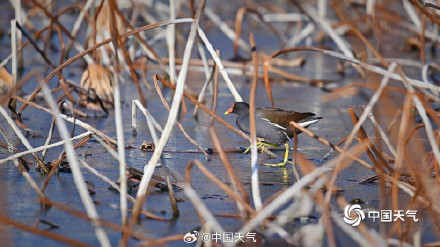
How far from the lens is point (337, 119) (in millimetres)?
6418

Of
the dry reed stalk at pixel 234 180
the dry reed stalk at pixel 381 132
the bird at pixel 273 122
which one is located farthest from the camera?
the bird at pixel 273 122

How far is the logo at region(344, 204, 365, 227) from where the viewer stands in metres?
3.55

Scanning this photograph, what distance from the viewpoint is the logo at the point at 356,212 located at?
355cm

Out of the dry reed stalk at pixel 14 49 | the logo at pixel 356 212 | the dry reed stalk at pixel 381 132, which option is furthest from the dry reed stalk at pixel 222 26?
the logo at pixel 356 212

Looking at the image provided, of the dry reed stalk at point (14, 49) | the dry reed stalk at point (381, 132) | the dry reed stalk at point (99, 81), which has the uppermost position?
the dry reed stalk at point (99, 81)

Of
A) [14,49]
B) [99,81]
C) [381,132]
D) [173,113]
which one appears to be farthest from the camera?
[99,81]

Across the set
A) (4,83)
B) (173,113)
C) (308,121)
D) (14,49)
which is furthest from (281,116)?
(4,83)

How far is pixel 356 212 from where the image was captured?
367 centimetres

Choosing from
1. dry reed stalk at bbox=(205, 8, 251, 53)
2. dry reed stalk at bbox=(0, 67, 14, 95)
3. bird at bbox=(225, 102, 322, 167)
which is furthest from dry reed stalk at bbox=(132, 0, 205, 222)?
dry reed stalk at bbox=(205, 8, 251, 53)

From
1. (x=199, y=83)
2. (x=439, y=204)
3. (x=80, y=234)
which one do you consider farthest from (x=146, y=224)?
(x=199, y=83)

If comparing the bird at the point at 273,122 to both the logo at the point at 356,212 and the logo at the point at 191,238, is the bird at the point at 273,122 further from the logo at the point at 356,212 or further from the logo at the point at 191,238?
the logo at the point at 191,238

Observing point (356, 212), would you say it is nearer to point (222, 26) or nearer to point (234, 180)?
point (234, 180)

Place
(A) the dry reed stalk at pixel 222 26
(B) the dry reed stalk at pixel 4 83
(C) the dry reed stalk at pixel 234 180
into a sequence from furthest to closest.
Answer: (A) the dry reed stalk at pixel 222 26 < (B) the dry reed stalk at pixel 4 83 < (C) the dry reed stalk at pixel 234 180

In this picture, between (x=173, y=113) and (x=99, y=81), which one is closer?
(x=173, y=113)
